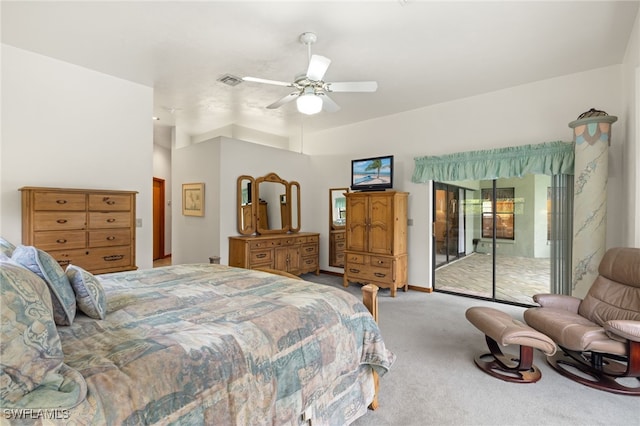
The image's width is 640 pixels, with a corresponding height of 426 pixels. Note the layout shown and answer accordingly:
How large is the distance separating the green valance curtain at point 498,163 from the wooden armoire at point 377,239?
60 cm

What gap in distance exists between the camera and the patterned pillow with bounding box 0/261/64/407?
0.85 metres

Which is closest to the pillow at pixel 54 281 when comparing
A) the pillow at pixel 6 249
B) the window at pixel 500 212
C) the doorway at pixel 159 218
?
the pillow at pixel 6 249

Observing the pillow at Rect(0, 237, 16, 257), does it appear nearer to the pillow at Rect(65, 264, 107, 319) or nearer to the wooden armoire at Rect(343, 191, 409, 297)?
the pillow at Rect(65, 264, 107, 319)

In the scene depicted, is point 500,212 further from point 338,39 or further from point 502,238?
point 338,39

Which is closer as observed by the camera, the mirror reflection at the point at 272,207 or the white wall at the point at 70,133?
the white wall at the point at 70,133

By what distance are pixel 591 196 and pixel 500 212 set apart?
4.55 feet

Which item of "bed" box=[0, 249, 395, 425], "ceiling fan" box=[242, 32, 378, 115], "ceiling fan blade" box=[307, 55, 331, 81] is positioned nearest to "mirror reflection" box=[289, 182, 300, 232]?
"ceiling fan" box=[242, 32, 378, 115]

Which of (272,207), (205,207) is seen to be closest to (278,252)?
(272,207)

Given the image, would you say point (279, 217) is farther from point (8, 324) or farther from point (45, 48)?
point (8, 324)

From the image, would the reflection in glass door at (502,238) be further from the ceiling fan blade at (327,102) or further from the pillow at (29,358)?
the pillow at (29,358)

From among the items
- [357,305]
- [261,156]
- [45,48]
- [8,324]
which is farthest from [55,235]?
[261,156]

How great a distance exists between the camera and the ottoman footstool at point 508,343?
2.33 metres

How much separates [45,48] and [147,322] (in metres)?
3.42

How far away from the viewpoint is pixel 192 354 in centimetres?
117
